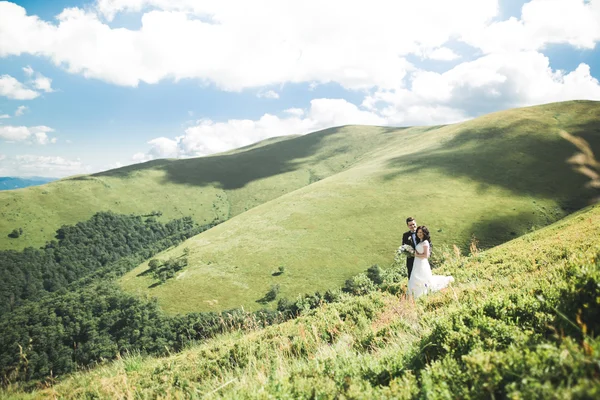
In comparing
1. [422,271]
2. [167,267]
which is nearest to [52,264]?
[167,267]

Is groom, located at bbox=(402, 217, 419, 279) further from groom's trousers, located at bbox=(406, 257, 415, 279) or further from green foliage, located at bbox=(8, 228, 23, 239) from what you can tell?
green foliage, located at bbox=(8, 228, 23, 239)

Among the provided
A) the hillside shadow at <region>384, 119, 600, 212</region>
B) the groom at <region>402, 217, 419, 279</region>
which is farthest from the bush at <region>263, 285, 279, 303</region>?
the groom at <region>402, 217, 419, 279</region>

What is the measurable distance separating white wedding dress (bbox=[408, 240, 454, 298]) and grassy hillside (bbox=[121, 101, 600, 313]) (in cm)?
8004

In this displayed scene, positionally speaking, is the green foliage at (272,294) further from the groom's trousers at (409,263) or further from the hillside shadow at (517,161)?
the groom's trousers at (409,263)

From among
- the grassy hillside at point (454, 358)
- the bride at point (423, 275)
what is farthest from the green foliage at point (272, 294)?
the grassy hillside at point (454, 358)

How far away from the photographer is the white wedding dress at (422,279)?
41.7 ft

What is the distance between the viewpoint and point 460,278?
549 inches

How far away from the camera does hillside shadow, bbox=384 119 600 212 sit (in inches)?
4333

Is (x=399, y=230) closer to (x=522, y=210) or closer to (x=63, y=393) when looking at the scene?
(x=522, y=210)

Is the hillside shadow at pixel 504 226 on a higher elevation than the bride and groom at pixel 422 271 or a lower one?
lower

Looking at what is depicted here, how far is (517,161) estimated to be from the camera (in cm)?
12481

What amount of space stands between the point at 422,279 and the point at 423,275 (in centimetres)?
18

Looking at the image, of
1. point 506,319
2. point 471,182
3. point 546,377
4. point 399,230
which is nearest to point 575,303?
point 506,319

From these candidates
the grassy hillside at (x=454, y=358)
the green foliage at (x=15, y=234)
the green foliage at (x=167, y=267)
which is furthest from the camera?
the green foliage at (x=15, y=234)
